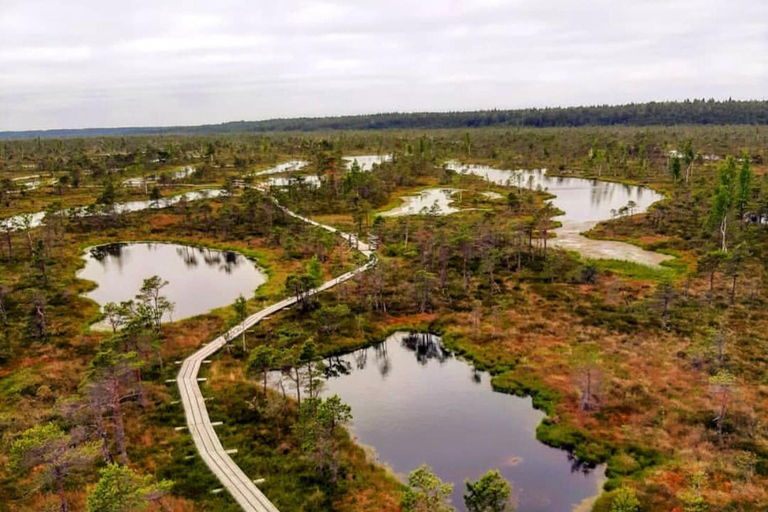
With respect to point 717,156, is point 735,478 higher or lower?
lower

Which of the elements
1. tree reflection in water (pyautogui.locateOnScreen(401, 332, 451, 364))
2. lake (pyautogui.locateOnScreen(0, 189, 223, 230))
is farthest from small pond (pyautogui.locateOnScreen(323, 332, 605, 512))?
lake (pyautogui.locateOnScreen(0, 189, 223, 230))

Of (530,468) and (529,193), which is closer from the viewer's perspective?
(530,468)

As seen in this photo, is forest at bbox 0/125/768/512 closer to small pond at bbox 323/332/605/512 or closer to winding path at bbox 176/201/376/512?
winding path at bbox 176/201/376/512

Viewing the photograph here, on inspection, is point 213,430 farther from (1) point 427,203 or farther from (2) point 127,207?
(2) point 127,207

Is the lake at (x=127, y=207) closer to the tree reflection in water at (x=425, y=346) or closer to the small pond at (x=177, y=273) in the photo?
the small pond at (x=177, y=273)

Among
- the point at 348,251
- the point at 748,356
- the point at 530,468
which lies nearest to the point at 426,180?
the point at 348,251

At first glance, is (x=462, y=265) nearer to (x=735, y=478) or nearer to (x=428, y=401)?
(x=428, y=401)
